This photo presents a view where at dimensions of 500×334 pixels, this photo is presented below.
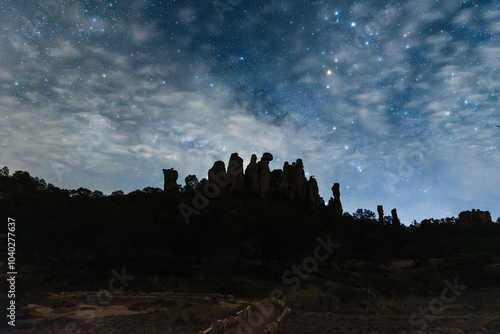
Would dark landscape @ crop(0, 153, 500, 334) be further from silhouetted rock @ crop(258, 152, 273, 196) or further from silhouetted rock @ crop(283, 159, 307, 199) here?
silhouetted rock @ crop(283, 159, 307, 199)

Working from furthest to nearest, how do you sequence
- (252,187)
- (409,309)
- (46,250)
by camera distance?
(252,187)
(46,250)
(409,309)

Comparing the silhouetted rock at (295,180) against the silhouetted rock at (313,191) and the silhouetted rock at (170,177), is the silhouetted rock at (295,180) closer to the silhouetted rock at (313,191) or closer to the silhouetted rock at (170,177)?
the silhouetted rock at (313,191)

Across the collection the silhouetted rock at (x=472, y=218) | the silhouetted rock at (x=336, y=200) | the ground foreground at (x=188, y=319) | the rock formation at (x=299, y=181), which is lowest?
the ground foreground at (x=188, y=319)

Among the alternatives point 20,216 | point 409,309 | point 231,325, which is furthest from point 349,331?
point 20,216

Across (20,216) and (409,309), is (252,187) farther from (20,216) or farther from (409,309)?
(409,309)

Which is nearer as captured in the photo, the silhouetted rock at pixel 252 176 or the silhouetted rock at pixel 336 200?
the silhouetted rock at pixel 252 176

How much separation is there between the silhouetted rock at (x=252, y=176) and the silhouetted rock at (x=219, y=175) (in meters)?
7.15

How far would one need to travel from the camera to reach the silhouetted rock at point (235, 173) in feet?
298

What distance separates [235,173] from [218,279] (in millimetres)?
65662

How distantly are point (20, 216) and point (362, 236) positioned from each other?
57.4 metres

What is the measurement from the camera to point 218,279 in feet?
92.8

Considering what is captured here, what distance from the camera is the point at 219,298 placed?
64.3 feet

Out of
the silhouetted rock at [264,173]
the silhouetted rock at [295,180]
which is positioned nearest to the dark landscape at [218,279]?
the silhouetted rock at [264,173]

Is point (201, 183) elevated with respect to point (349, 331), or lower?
elevated
